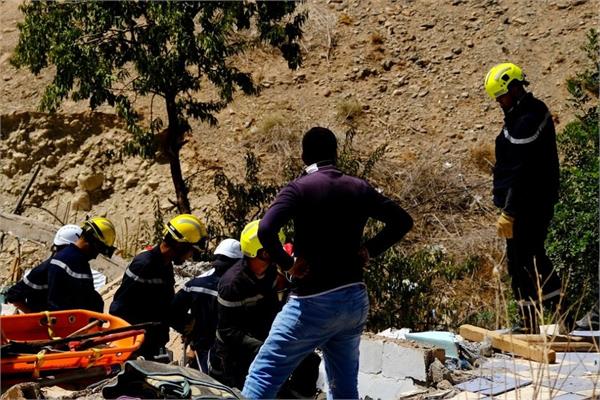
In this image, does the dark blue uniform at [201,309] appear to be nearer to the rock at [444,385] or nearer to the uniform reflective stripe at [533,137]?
the rock at [444,385]

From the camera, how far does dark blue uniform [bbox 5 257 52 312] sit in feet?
28.2

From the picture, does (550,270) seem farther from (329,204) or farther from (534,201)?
(329,204)

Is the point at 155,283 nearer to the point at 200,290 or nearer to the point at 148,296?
the point at 148,296

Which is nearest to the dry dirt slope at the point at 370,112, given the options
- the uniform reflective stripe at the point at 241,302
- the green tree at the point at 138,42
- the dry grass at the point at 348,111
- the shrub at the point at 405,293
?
the dry grass at the point at 348,111

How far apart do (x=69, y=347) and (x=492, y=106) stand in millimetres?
13867

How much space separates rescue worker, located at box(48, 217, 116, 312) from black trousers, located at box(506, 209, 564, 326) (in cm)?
324

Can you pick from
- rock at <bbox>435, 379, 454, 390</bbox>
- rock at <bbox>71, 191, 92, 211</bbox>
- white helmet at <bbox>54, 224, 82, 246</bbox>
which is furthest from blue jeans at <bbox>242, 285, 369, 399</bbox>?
rock at <bbox>71, 191, 92, 211</bbox>

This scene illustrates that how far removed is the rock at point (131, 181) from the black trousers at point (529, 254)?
40.9 ft

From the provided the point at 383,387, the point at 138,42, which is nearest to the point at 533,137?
the point at 383,387

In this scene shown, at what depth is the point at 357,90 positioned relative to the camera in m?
20.9

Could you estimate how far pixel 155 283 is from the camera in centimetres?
782

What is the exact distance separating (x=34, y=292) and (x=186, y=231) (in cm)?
159

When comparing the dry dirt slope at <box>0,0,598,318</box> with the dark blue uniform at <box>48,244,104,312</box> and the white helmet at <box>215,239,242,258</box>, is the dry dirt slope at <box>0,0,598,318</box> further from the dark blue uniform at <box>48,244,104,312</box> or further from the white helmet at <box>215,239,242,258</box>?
the white helmet at <box>215,239,242,258</box>

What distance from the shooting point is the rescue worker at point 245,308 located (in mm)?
6684
